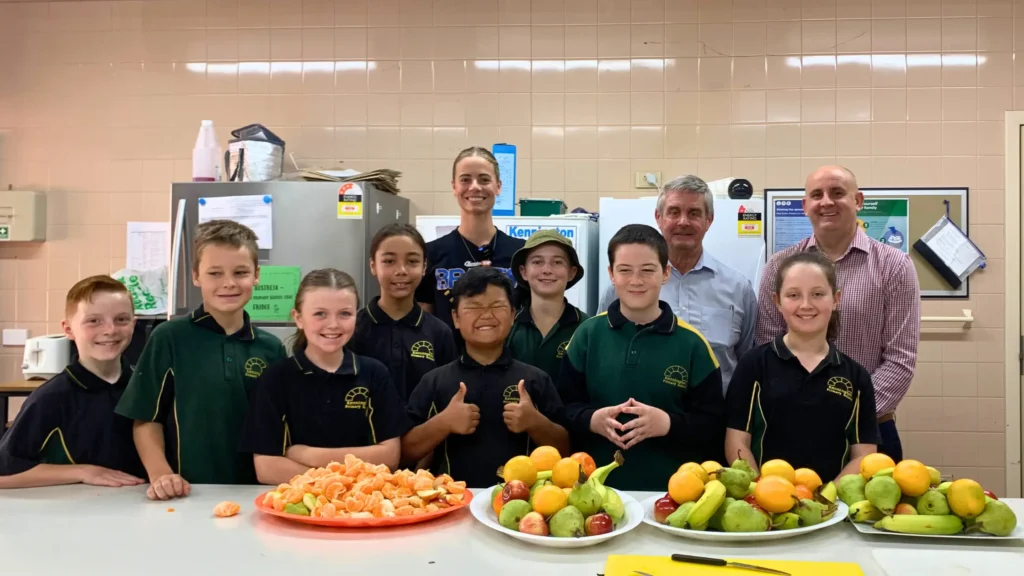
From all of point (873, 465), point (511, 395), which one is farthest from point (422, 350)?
point (873, 465)

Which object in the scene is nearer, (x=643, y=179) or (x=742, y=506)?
(x=742, y=506)

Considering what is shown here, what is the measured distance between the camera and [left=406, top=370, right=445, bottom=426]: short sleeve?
2070 millimetres

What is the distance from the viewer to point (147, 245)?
4.27 m

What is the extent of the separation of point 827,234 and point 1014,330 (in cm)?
206

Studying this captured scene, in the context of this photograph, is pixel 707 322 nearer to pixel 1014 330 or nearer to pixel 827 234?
pixel 827 234

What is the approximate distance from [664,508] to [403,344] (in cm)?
119

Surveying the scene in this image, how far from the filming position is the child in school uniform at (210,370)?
79.2 inches

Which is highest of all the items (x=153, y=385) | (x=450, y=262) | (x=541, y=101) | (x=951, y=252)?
(x=541, y=101)

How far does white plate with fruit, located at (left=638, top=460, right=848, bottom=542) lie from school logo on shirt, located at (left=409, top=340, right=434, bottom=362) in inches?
43.9

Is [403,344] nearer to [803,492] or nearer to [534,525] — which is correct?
[534,525]

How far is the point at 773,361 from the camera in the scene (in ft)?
6.48

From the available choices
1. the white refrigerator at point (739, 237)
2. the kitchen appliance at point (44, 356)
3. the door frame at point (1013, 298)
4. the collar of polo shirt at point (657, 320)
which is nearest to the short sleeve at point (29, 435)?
the collar of polo shirt at point (657, 320)

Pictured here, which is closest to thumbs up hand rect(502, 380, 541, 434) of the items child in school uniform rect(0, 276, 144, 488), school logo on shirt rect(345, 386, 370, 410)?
school logo on shirt rect(345, 386, 370, 410)

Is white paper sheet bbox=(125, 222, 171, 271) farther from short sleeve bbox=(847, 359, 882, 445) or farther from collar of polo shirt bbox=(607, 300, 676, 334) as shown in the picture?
short sleeve bbox=(847, 359, 882, 445)
